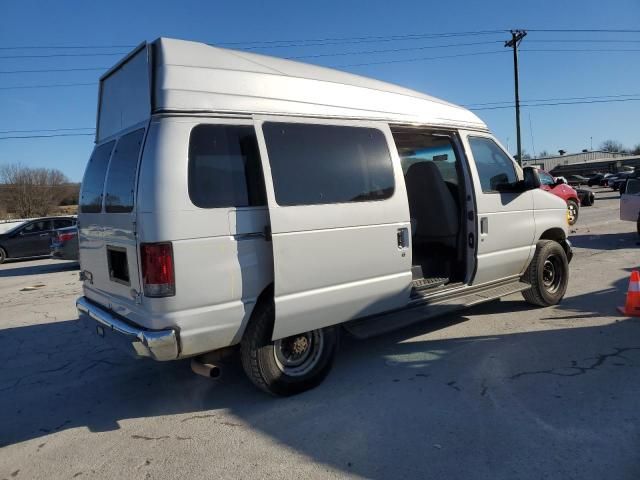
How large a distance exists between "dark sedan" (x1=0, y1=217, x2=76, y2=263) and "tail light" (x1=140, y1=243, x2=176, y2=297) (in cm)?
1525

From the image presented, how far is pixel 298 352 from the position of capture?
4113 millimetres

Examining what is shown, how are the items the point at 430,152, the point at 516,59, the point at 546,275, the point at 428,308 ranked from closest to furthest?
the point at 428,308
the point at 430,152
the point at 546,275
the point at 516,59

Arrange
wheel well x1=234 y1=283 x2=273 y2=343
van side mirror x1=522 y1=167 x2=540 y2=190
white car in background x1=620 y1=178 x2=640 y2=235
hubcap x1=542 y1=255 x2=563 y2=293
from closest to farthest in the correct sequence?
wheel well x1=234 y1=283 x2=273 y2=343 → van side mirror x1=522 y1=167 x2=540 y2=190 → hubcap x1=542 y1=255 x2=563 y2=293 → white car in background x1=620 y1=178 x2=640 y2=235

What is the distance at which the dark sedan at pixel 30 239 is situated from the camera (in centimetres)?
1694

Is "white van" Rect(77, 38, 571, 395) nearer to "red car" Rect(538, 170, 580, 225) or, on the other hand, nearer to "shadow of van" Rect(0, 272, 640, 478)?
"shadow of van" Rect(0, 272, 640, 478)

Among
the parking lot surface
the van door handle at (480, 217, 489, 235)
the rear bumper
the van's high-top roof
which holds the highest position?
the van's high-top roof

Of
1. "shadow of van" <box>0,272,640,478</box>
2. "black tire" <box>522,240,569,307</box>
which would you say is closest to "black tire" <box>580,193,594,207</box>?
"black tire" <box>522,240,569,307</box>

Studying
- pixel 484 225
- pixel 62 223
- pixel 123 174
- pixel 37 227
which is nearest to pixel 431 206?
pixel 484 225

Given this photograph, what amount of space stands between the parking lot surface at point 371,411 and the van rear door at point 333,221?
2.23ft

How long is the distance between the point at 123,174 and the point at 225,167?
2.72 feet

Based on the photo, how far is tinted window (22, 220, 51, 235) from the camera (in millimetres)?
17291

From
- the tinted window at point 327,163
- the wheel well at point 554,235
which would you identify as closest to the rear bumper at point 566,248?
the wheel well at point 554,235

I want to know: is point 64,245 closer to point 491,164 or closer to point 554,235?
point 491,164

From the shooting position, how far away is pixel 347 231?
4031mm
